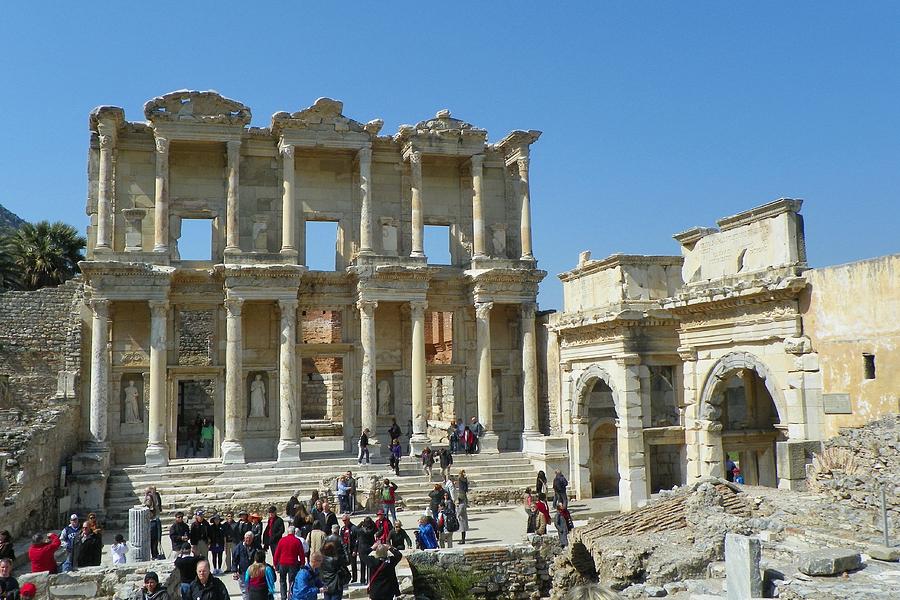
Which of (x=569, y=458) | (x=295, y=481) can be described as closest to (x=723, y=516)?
(x=569, y=458)

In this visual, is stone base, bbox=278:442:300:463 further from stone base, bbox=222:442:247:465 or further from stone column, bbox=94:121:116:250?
stone column, bbox=94:121:116:250

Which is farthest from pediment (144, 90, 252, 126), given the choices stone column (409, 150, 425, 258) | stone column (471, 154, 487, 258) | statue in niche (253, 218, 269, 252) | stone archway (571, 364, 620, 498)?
stone archway (571, 364, 620, 498)

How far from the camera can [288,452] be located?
79.5 ft

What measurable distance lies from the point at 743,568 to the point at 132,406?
1955 cm

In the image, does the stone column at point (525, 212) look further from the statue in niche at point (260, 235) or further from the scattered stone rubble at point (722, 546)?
the scattered stone rubble at point (722, 546)

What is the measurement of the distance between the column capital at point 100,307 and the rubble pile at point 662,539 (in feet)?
49.9

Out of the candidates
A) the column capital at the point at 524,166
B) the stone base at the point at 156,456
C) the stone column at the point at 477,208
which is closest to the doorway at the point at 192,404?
the stone base at the point at 156,456

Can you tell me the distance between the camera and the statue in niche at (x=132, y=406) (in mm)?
25016

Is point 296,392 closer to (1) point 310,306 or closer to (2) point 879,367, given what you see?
(1) point 310,306

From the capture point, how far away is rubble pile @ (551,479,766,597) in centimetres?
1318

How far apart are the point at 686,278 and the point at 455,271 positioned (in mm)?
10755

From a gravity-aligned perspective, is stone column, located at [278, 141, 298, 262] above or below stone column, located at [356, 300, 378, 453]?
above

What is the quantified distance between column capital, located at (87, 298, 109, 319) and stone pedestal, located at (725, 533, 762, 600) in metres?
19.0

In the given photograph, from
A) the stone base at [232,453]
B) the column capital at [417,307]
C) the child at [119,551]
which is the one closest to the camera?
the child at [119,551]
